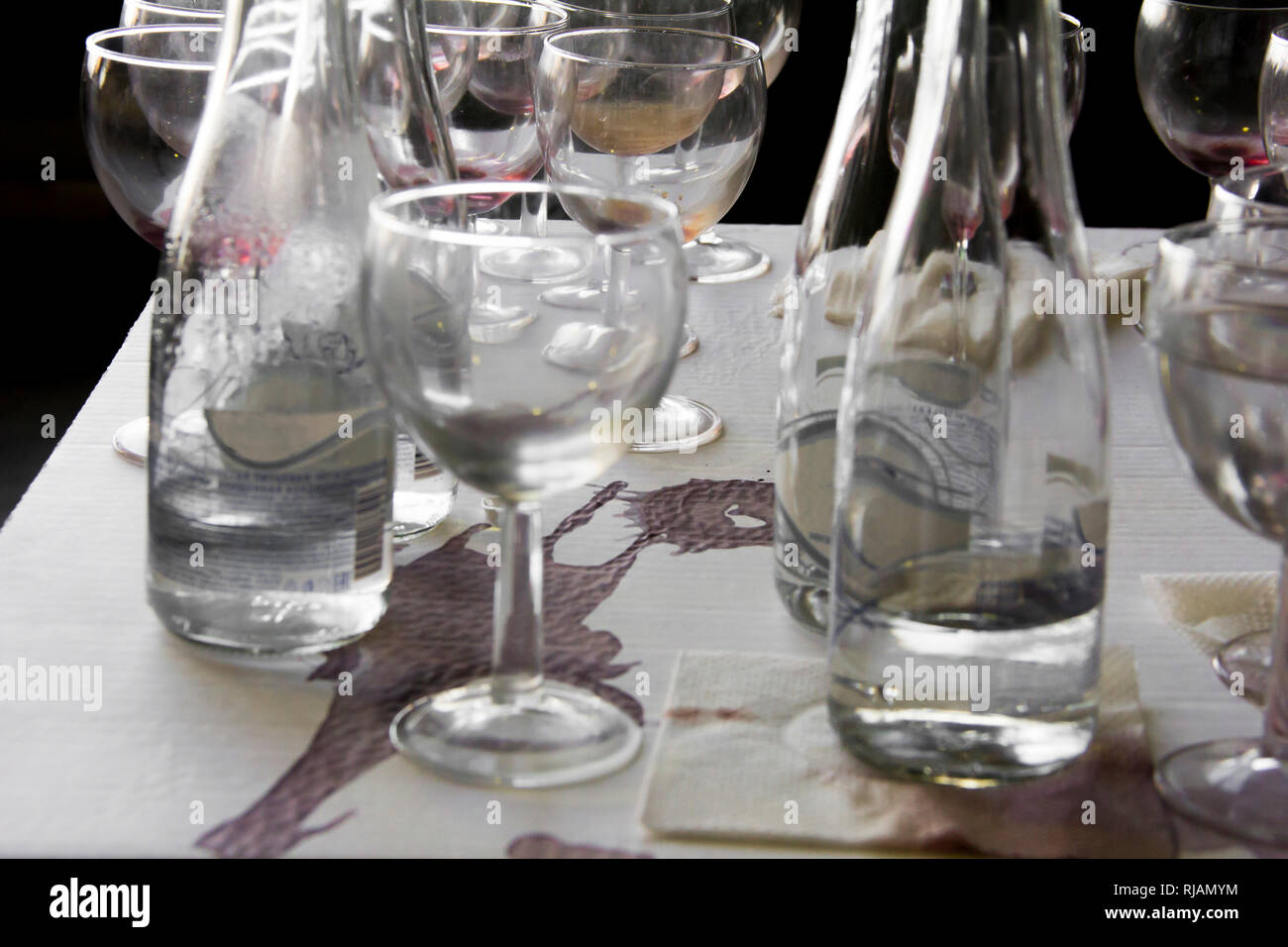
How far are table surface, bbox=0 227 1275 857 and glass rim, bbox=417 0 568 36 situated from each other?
20cm

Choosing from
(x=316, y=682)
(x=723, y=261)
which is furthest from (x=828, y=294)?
(x=723, y=261)

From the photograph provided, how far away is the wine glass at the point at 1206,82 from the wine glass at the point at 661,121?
0.32 meters

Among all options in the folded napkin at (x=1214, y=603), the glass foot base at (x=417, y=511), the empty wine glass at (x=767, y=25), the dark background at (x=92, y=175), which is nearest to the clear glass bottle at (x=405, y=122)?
the glass foot base at (x=417, y=511)

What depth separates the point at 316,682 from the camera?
18.4 inches

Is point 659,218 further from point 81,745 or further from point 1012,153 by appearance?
point 81,745

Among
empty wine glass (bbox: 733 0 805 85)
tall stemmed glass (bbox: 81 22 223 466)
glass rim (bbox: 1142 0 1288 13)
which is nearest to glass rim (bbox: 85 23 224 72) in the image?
tall stemmed glass (bbox: 81 22 223 466)

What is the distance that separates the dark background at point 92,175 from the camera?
7.50 feet

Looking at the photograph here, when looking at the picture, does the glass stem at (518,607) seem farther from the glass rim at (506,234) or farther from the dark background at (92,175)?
the dark background at (92,175)

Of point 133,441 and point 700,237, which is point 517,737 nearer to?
point 133,441

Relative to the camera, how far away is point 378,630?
50cm

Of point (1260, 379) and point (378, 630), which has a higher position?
point (1260, 379)

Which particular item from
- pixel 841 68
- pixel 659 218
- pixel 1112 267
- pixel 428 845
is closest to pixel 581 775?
pixel 428 845

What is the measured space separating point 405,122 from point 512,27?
21cm
